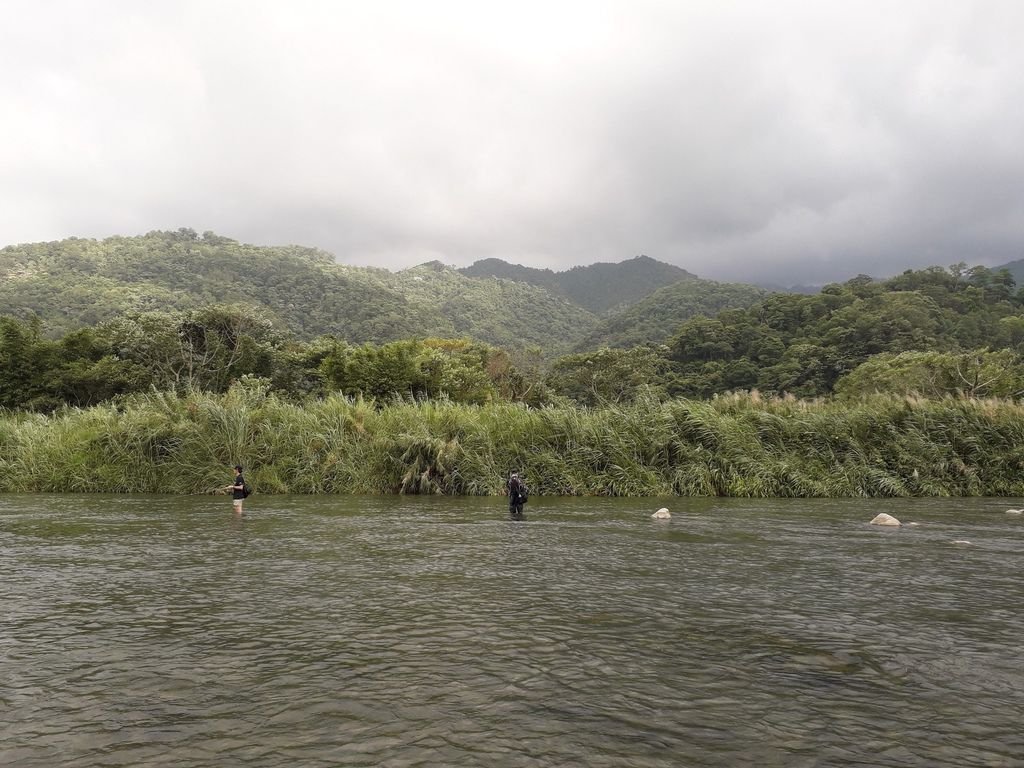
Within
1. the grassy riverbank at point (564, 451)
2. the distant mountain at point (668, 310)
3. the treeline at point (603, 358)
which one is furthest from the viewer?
the distant mountain at point (668, 310)

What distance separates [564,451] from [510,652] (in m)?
18.0

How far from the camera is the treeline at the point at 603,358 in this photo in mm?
46969

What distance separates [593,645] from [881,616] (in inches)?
140

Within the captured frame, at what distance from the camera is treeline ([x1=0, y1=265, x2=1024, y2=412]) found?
46969mm

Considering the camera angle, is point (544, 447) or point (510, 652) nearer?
point (510, 652)

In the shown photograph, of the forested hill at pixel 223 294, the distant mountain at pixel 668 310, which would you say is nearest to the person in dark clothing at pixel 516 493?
the forested hill at pixel 223 294

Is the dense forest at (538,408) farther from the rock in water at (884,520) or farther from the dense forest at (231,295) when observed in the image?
the dense forest at (231,295)

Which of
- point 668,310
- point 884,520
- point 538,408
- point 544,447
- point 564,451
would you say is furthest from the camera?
point 668,310

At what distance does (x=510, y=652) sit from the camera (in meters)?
6.39

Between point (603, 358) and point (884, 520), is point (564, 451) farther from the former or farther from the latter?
point (603, 358)

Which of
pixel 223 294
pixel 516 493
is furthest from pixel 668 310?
pixel 516 493

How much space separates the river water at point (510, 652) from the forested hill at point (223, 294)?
363ft

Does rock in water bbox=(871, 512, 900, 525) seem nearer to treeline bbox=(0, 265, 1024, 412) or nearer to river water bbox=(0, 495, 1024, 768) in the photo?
river water bbox=(0, 495, 1024, 768)

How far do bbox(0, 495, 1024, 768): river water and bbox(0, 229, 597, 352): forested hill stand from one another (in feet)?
363
